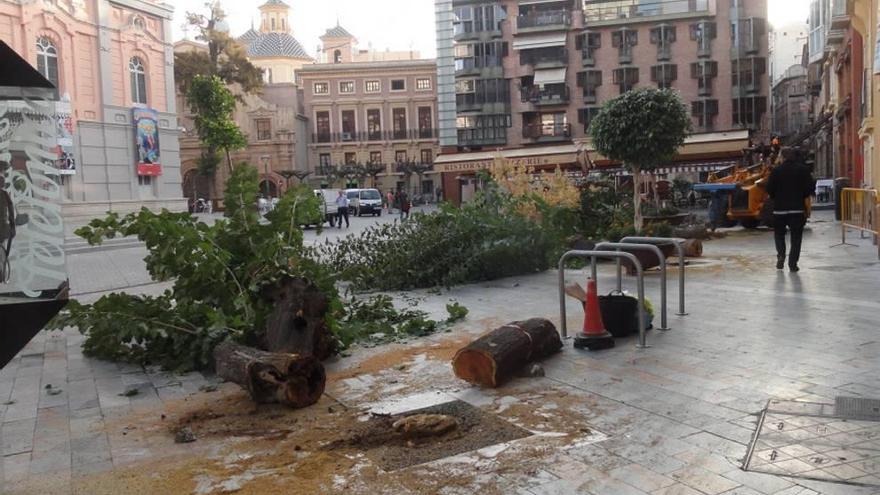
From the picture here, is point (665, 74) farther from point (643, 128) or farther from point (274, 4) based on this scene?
point (274, 4)

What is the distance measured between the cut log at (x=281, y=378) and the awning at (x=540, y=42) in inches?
1956

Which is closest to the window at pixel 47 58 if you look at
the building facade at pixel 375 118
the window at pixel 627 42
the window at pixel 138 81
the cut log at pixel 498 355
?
the window at pixel 138 81

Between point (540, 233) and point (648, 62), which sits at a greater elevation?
point (648, 62)

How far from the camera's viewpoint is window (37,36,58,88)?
27519mm

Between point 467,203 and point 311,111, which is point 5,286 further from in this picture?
point 311,111

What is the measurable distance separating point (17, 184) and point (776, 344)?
5722 millimetres

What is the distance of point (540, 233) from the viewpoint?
12.0 meters

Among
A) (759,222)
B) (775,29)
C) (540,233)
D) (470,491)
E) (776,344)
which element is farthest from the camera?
(775,29)

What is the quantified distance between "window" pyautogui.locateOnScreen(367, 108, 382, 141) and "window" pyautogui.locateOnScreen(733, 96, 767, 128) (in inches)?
1189

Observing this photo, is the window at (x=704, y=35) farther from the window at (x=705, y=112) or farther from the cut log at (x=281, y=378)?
the cut log at (x=281, y=378)

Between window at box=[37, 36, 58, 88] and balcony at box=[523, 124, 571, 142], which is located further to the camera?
balcony at box=[523, 124, 571, 142]

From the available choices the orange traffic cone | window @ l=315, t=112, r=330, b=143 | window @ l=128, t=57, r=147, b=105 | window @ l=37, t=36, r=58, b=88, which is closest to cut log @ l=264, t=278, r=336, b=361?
the orange traffic cone

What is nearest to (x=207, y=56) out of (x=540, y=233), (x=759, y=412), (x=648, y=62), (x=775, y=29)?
(x=648, y=62)

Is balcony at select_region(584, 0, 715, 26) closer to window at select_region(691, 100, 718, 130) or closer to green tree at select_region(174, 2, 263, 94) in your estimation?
window at select_region(691, 100, 718, 130)
